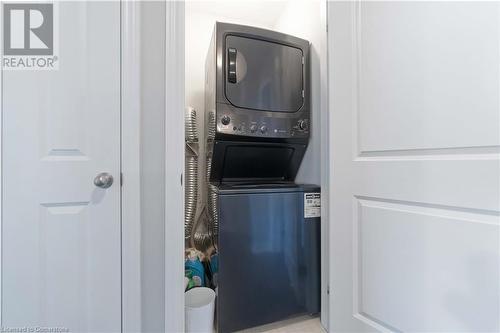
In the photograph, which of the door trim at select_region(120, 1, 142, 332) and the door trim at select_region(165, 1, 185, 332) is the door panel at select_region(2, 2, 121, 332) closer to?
the door trim at select_region(120, 1, 142, 332)

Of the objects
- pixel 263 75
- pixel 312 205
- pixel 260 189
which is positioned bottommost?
pixel 312 205

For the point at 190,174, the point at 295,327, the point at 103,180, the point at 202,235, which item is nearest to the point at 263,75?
the point at 190,174

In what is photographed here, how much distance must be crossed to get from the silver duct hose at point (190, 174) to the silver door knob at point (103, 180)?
2.98 feet

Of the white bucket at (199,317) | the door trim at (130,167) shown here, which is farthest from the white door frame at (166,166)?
the white bucket at (199,317)

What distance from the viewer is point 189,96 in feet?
6.78

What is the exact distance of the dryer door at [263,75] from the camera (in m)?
1.41

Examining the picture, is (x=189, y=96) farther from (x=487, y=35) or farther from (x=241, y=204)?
(x=487, y=35)

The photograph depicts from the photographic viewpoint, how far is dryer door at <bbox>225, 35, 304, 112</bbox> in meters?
1.41

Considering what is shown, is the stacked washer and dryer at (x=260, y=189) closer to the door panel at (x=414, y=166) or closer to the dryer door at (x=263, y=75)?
the dryer door at (x=263, y=75)

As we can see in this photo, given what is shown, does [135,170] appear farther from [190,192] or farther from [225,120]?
[190,192]

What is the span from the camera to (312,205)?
1404mm

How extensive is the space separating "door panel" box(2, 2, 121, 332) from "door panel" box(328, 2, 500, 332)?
1.08 meters

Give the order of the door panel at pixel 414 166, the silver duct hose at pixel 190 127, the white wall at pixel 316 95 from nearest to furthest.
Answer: the door panel at pixel 414 166 → the white wall at pixel 316 95 → the silver duct hose at pixel 190 127

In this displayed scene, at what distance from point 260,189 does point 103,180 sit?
776 mm
